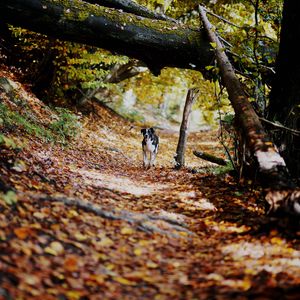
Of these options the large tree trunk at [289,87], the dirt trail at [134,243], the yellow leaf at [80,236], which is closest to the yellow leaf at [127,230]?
the dirt trail at [134,243]

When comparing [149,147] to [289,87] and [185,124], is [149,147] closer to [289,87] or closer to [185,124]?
[185,124]

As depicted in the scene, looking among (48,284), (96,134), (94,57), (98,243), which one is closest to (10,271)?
(48,284)

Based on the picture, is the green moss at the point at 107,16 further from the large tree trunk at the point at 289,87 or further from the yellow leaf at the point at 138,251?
the yellow leaf at the point at 138,251

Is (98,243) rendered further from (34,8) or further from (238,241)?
(34,8)

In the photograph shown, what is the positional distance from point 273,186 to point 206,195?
2.09m

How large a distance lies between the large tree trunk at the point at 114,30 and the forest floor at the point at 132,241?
8.97 feet

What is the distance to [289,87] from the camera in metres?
6.13

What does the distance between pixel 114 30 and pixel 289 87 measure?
12.1 ft

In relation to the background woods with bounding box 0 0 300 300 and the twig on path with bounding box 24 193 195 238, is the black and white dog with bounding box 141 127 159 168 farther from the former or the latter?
the twig on path with bounding box 24 193 195 238

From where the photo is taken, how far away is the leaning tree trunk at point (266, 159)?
4242 millimetres

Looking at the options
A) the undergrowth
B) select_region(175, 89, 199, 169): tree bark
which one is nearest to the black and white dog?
select_region(175, 89, 199, 169): tree bark

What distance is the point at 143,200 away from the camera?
597cm

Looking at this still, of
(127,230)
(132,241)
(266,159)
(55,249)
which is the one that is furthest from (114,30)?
(55,249)

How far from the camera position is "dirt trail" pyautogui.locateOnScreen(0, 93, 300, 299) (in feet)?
9.80
